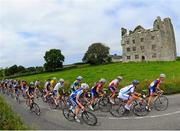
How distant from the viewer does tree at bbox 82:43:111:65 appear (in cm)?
10038

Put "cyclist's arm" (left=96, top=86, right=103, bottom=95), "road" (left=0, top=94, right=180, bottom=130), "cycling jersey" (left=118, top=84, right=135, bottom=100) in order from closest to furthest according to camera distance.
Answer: "road" (left=0, top=94, right=180, bottom=130) → "cycling jersey" (left=118, top=84, right=135, bottom=100) → "cyclist's arm" (left=96, top=86, right=103, bottom=95)

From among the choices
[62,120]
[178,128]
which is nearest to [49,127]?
[62,120]

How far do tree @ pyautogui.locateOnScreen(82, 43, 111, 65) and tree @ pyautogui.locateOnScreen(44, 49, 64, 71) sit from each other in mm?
10294

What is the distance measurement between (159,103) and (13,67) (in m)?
122

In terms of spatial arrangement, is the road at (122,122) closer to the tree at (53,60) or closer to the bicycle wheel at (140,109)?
the bicycle wheel at (140,109)

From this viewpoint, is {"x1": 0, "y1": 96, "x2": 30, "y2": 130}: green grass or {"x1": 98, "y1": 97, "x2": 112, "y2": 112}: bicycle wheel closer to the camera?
{"x1": 0, "y1": 96, "x2": 30, "y2": 130}: green grass

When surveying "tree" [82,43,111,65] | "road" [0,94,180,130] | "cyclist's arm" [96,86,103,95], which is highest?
"tree" [82,43,111,65]

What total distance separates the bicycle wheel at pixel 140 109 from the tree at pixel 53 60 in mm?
86256

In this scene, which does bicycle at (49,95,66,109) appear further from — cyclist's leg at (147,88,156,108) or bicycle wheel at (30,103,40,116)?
cyclist's leg at (147,88,156,108)

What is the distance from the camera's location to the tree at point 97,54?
100375mm

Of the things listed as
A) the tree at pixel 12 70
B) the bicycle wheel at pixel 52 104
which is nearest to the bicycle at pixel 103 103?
the bicycle wheel at pixel 52 104

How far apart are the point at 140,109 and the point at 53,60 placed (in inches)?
3498

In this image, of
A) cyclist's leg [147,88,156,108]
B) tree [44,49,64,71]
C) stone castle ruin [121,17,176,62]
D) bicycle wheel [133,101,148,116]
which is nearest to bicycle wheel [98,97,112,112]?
bicycle wheel [133,101,148,116]

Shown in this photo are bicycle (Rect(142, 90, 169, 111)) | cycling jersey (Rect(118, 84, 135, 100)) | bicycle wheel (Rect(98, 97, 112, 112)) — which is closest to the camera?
cycling jersey (Rect(118, 84, 135, 100))
